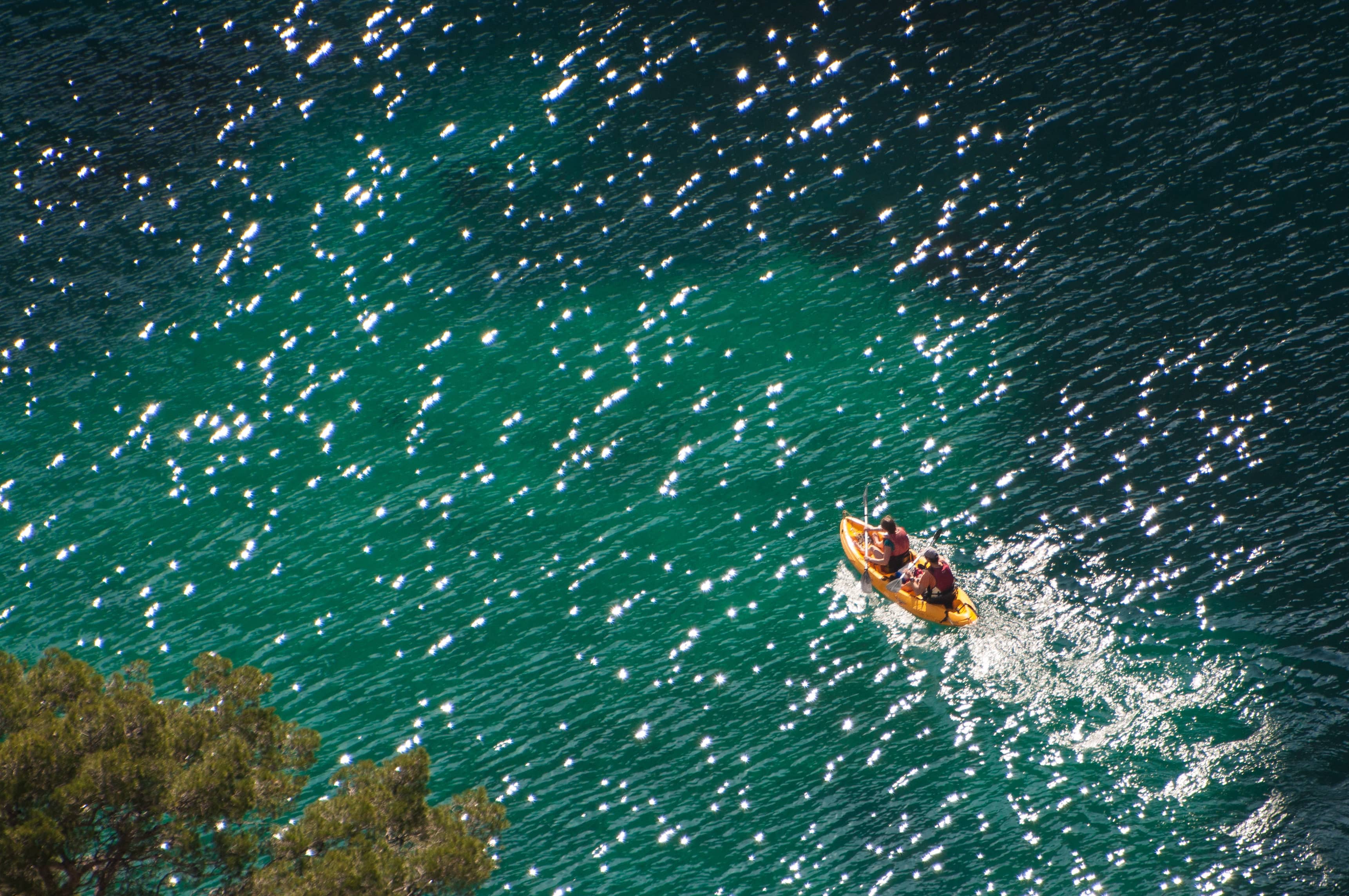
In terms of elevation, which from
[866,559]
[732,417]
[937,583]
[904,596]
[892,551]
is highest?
[732,417]

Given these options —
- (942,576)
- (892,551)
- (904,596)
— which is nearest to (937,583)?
(942,576)

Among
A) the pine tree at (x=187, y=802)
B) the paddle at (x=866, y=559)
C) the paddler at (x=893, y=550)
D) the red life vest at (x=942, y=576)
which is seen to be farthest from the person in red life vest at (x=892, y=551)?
the pine tree at (x=187, y=802)

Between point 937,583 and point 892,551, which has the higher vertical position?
point 892,551

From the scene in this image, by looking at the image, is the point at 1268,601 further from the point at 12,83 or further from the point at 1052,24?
the point at 12,83

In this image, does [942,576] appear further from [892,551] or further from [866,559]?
[866,559]

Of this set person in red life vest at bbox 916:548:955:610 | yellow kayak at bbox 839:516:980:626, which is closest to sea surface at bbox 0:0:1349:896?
yellow kayak at bbox 839:516:980:626

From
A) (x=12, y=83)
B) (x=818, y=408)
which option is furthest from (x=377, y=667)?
(x=12, y=83)

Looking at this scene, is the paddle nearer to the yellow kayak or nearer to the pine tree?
the yellow kayak
